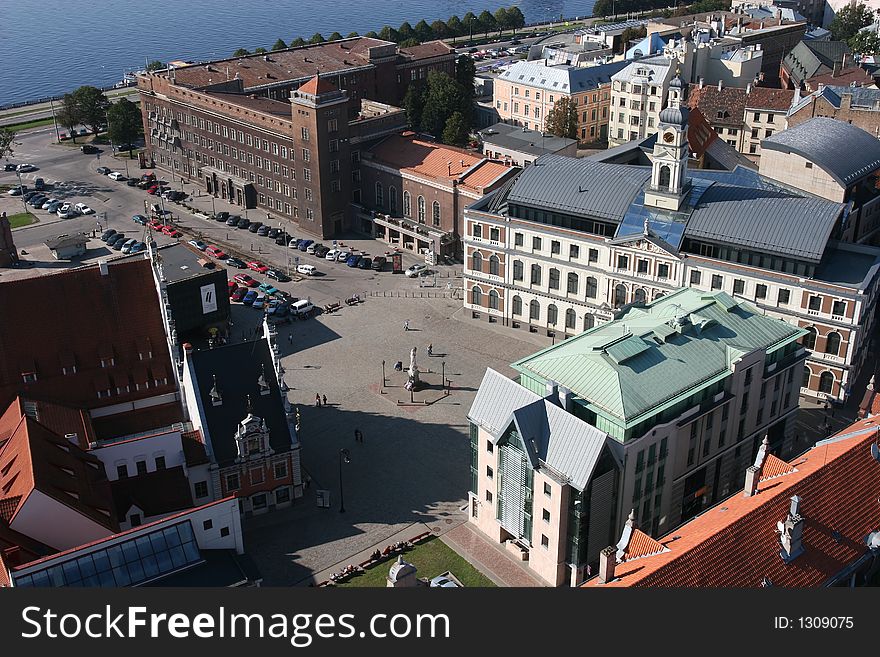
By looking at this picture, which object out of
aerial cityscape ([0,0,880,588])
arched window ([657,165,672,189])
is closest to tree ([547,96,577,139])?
aerial cityscape ([0,0,880,588])

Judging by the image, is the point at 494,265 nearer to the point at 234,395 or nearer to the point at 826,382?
the point at 826,382

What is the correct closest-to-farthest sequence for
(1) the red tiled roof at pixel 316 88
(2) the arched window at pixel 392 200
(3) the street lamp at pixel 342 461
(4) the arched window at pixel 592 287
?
(3) the street lamp at pixel 342 461 < (4) the arched window at pixel 592 287 < (1) the red tiled roof at pixel 316 88 < (2) the arched window at pixel 392 200

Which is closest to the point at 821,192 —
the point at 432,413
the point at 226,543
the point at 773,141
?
the point at 773,141

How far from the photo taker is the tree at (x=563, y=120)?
161250 millimetres

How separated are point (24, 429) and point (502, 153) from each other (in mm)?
96246

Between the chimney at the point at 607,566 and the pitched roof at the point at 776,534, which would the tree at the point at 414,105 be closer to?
the pitched roof at the point at 776,534

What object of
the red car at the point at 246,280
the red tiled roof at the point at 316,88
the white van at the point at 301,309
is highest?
the red tiled roof at the point at 316,88

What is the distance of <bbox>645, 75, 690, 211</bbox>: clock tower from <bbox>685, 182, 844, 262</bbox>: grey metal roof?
2915mm

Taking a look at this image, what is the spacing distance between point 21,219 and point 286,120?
46869 millimetres

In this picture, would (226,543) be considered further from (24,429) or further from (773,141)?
(773,141)

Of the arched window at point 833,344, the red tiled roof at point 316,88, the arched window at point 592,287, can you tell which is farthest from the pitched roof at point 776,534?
the red tiled roof at point 316,88

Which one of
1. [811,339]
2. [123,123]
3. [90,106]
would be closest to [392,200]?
[811,339]

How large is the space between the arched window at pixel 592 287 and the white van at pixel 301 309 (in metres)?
34.2

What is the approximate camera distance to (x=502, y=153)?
150m
